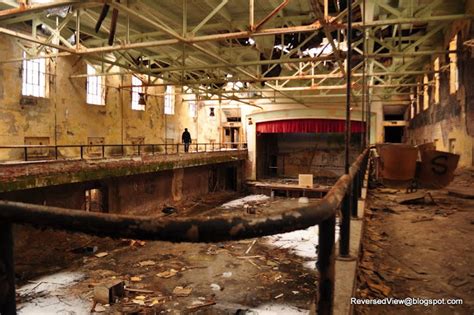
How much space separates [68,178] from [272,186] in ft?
45.4

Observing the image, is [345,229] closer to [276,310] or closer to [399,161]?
[276,310]

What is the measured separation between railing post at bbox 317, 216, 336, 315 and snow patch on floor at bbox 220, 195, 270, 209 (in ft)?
48.6

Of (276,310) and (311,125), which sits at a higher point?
(311,125)

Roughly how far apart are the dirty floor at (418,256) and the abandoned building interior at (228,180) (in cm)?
2

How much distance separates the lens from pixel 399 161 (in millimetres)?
6125

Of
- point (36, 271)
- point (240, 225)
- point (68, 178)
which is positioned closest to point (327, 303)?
point (240, 225)

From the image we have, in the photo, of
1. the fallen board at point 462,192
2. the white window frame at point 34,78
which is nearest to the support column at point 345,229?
the fallen board at point 462,192

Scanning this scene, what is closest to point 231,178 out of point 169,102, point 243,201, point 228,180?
point 228,180

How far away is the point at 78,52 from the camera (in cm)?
853

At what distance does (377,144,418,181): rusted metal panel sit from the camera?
594cm

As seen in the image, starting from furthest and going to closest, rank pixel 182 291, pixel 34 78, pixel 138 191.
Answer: pixel 34 78 < pixel 138 191 < pixel 182 291

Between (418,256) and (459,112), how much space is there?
7878 mm

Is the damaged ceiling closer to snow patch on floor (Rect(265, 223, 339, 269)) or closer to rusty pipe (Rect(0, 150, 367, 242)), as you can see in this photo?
rusty pipe (Rect(0, 150, 367, 242))

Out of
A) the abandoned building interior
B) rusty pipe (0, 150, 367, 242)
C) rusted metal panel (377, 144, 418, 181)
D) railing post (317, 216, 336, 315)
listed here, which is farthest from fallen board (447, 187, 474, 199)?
rusty pipe (0, 150, 367, 242)
